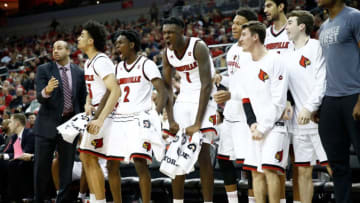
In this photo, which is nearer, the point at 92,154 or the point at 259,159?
the point at 259,159

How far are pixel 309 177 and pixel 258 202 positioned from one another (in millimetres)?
699

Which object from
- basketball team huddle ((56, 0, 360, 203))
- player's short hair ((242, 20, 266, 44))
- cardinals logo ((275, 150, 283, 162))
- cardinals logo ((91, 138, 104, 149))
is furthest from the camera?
cardinals logo ((91, 138, 104, 149))

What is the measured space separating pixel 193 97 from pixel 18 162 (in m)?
3.96

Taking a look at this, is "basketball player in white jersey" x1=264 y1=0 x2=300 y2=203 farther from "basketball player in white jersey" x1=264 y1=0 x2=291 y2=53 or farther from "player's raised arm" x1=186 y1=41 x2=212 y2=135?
"player's raised arm" x1=186 y1=41 x2=212 y2=135

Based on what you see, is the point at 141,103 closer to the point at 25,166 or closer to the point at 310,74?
the point at 310,74

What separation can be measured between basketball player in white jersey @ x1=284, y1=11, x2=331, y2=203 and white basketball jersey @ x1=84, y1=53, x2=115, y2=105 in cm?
195

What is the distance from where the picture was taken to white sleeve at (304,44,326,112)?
397 cm

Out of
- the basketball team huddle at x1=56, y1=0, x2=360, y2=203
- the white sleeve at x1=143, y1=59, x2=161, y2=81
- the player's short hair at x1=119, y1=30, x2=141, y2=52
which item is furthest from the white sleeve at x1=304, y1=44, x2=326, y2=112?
the player's short hair at x1=119, y1=30, x2=141, y2=52

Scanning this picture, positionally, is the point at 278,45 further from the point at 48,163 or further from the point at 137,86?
the point at 48,163

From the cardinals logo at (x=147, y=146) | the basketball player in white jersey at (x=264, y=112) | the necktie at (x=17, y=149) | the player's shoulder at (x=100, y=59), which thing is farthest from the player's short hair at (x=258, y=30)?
the necktie at (x=17, y=149)

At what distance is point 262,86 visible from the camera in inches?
162

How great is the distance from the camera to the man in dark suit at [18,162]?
7387mm

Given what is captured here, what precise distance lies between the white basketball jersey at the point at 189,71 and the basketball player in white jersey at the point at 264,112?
65cm

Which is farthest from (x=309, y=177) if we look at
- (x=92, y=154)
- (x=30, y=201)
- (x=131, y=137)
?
(x=30, y=201)
